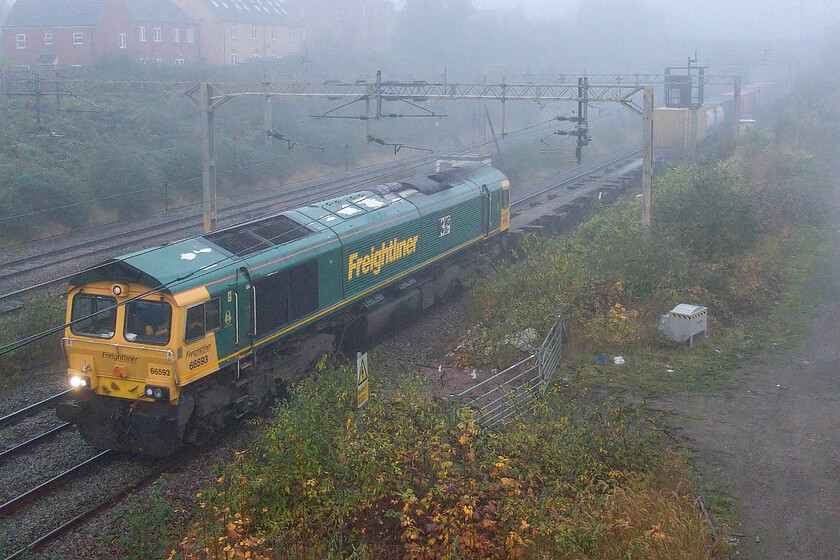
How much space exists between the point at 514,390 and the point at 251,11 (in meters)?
60.7

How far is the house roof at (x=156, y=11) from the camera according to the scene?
52594 mm

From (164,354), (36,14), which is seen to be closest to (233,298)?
(164,354)

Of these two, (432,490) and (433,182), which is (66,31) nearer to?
(433,182)

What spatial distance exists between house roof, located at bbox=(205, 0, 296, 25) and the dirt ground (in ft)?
178

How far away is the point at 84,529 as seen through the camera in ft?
30.3

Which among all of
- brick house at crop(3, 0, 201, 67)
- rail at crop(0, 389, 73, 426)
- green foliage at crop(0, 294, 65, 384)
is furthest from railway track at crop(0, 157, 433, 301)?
brick house at crop(3, 0, 201, 67)

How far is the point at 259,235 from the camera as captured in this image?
1310cm

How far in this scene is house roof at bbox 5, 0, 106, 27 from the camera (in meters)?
49.1

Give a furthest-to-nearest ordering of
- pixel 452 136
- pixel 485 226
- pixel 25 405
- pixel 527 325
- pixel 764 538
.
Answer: pixel 452 136 < pixel 485 226 < pixel 527 325 < pixel 25 405 < pixel 764 538

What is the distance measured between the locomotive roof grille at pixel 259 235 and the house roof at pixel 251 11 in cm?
5042

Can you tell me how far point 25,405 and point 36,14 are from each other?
1771 inches

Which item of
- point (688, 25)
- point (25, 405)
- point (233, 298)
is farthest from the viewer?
point (688, 25)

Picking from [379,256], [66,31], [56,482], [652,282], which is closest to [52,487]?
[56,482]

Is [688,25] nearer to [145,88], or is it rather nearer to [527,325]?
[145,88]
